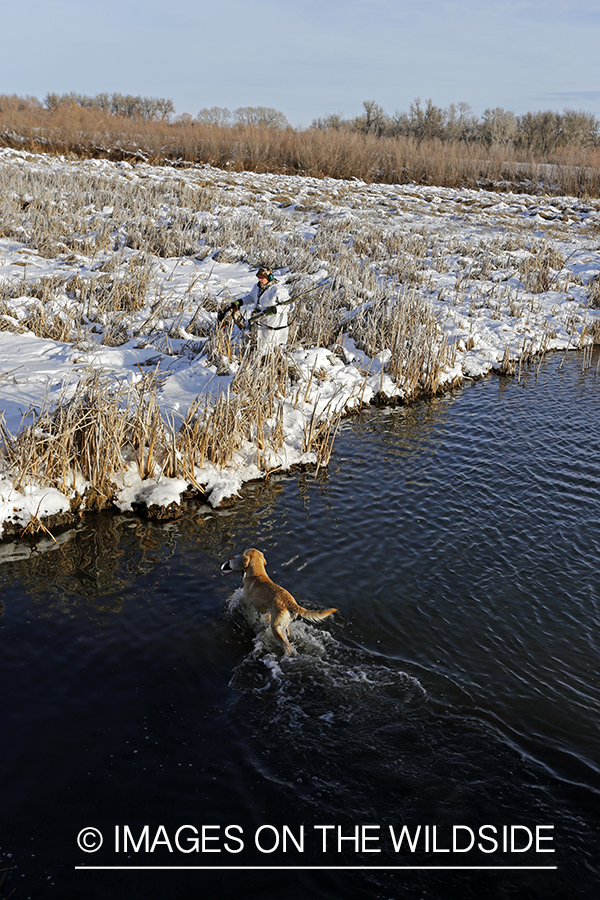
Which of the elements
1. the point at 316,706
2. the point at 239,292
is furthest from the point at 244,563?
the point at 239,292

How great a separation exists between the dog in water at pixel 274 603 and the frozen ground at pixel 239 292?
7.77 feet

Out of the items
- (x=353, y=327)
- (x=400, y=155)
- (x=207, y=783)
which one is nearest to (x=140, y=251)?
(x=353, y=327)

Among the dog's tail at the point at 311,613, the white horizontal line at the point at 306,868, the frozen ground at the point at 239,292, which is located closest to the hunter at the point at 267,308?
the frozen ground at the point at 239,292

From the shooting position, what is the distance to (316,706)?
4527 millimetres

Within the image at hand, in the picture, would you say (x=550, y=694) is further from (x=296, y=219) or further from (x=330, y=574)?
(x=296, y=219)

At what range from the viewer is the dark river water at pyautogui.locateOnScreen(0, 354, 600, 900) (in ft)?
11.3

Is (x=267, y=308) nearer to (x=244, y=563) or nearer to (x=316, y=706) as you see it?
(x=244, y=563)

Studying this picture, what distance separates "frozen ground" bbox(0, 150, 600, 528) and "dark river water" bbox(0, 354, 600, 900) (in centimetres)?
159

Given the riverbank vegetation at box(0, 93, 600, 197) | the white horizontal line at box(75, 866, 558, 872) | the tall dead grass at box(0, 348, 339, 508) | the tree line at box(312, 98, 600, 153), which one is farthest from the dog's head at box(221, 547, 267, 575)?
the tree line at box(312, 98, 600, 153)

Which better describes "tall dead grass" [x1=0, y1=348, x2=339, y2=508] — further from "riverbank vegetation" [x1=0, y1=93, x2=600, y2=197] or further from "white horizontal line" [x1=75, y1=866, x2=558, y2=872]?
"riverbank vegetation" [x1=0, y1=93, x2=600, y2=197]

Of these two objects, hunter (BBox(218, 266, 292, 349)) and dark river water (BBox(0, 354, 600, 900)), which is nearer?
dark river water (BBox(0, 354, 600, 900))

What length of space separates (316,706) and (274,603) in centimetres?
94

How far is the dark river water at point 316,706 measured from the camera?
11.3ft

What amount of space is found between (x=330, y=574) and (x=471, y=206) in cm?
2938
